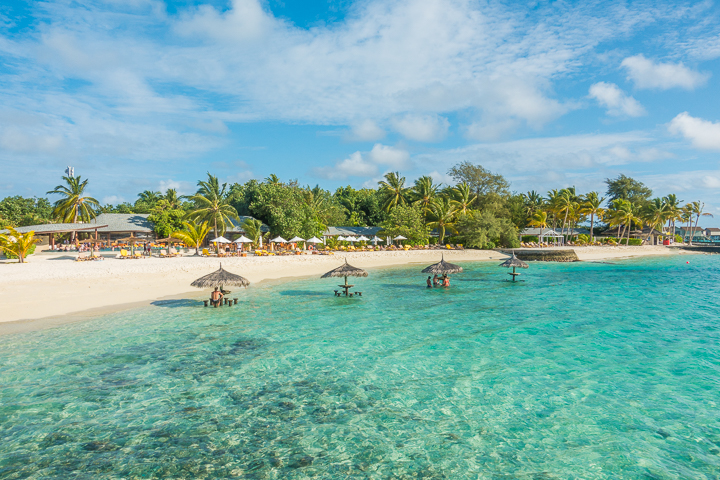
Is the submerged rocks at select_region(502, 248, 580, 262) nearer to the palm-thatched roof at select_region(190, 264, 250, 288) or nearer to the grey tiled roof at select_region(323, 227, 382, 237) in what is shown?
the grey tiled roof at select_region(323, 227, 382, 237)

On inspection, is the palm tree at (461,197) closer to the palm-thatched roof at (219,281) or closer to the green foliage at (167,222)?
the green foliage at (167,222)

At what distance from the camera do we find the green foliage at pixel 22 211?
192ft

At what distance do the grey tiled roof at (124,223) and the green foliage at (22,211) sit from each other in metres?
14.6

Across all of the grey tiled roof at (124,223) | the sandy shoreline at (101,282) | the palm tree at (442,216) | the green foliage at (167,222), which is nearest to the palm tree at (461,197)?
the palm tree at (442,216)

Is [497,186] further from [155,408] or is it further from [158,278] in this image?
[155,408]

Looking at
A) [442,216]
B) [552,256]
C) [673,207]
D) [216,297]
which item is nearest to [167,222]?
[216,297]

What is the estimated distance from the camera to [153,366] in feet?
35.8

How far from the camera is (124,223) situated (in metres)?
51.8

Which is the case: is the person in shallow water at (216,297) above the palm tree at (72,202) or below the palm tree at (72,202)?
below

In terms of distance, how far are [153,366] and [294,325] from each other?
5.72m

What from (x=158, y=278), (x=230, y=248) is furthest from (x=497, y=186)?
(x=158, y=278)

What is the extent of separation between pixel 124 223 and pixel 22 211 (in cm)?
2438

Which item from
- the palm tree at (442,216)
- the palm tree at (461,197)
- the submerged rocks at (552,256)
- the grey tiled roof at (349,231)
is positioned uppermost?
the palm tree at (461,197)

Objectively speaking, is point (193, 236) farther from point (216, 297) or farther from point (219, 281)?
point (219, 281)
